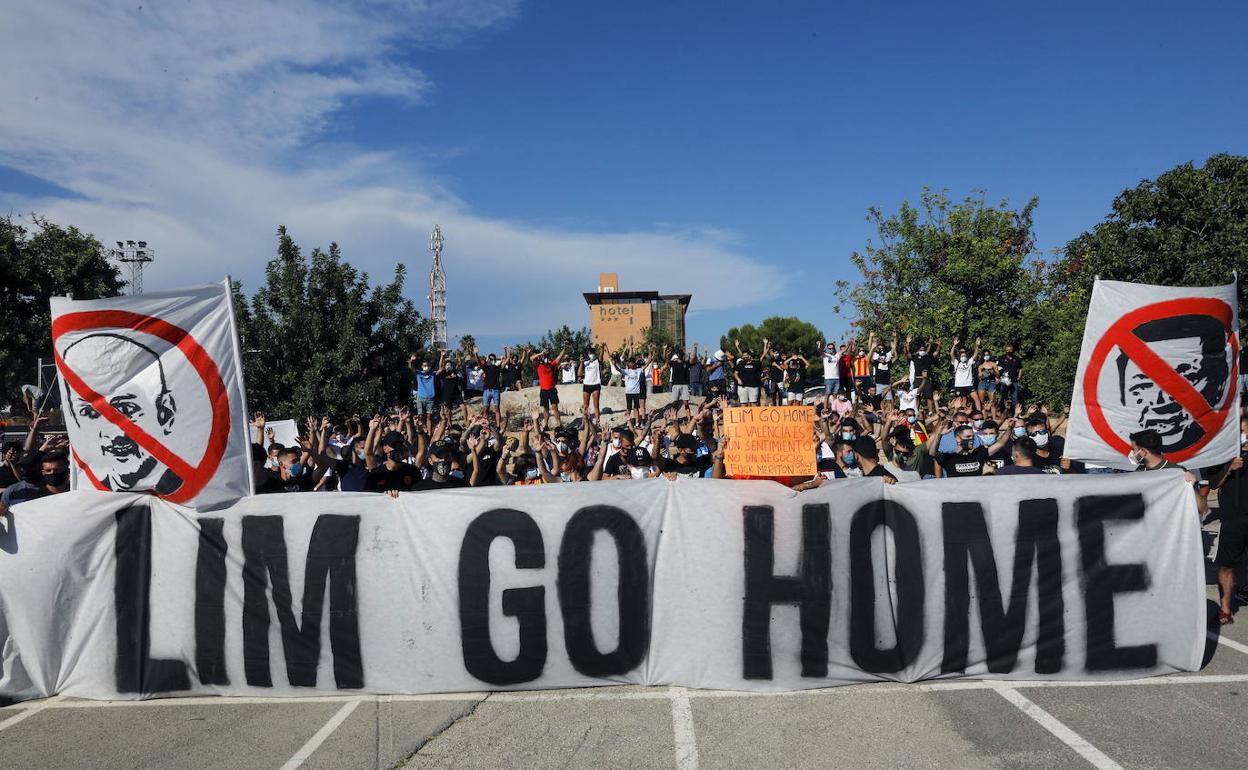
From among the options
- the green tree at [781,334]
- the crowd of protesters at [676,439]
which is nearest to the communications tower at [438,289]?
the green tree at [781,334]

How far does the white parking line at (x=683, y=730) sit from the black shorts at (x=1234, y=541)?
5089 mm

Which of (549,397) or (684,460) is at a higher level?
(549,397)

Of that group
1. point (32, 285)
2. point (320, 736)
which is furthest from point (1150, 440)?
point (32, 285)

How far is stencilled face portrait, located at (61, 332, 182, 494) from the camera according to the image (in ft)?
21.6

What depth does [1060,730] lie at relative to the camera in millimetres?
5309

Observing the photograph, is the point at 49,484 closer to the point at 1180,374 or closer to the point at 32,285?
the point at 1180,374

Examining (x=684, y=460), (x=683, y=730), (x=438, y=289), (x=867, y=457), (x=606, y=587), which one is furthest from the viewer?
(x=438, y=289)

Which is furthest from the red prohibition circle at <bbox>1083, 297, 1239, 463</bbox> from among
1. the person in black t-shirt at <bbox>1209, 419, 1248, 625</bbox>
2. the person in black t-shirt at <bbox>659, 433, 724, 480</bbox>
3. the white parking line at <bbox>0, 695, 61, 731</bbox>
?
the white parking line at <bbox>0, 695, 61, 731</bbox>

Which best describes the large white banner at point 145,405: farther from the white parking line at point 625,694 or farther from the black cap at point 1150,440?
the black cap at point 1150,440

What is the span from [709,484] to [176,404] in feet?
13.6

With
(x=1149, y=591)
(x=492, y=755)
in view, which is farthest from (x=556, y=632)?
(x=1149, y=591)

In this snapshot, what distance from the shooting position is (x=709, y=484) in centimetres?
646

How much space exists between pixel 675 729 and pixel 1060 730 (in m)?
2.39

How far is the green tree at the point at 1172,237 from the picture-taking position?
811 inches
